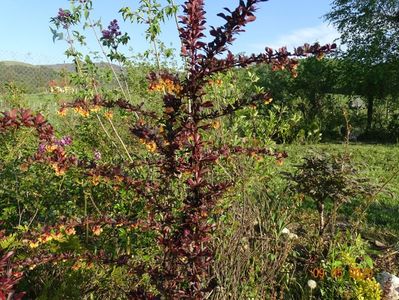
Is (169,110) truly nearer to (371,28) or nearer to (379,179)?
(379,179)

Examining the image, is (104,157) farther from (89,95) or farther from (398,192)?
(398,192)

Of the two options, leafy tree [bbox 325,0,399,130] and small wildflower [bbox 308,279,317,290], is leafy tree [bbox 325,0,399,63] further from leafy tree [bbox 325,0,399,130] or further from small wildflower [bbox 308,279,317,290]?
small wildflower [bbox 308,279,317,290]

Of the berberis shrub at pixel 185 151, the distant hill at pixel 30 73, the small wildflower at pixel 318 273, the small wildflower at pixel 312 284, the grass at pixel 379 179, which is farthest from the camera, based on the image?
the distant hill at pixel 30 73

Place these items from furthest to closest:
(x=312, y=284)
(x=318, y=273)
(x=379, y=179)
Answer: (x=379, y=179)
(x=318, y=273)
(x=312, y=284)

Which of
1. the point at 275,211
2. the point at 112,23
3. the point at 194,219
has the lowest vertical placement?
the point at 275,211

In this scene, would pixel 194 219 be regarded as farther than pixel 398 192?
No

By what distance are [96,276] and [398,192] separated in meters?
5.44

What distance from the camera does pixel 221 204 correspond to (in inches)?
131

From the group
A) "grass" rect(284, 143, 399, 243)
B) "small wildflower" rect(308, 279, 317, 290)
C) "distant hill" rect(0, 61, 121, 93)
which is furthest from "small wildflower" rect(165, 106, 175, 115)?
"distant hill" rect(0, 61, 121, 93)

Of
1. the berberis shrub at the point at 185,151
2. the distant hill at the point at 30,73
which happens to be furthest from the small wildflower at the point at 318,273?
the distant hill at the point at 30,73

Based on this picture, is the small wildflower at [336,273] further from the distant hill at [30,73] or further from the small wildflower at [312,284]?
the distant hill at [30,73]

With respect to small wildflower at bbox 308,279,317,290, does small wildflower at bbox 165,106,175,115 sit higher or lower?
higher

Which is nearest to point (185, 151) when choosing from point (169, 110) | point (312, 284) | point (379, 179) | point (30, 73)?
point (169, 110)

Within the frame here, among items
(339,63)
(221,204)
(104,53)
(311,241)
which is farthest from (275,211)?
(339,63)
